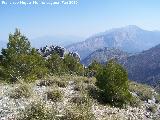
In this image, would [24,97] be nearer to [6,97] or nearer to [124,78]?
[6,97]

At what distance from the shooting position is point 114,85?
1916cm

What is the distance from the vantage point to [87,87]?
21.7 metres

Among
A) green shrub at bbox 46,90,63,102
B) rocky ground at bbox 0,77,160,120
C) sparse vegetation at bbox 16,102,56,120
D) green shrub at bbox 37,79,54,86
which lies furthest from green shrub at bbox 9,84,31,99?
green shrub at bbox 37,79,54,86

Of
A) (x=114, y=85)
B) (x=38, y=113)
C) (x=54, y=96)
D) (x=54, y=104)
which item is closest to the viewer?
(x=38, y=113)

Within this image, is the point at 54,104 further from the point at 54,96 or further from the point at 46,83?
the point at 46,83

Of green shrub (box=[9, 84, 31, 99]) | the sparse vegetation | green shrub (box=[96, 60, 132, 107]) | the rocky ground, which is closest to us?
the sparse vegetation

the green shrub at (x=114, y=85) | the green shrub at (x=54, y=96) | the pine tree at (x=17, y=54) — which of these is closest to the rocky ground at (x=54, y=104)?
the green shrub at (x=54, y=96)

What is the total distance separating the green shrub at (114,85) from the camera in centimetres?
1914

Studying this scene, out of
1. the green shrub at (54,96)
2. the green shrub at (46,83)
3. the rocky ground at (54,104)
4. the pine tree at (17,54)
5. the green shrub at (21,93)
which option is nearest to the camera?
the rocky ground at (54,104)

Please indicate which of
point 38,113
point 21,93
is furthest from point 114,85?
point 38,113

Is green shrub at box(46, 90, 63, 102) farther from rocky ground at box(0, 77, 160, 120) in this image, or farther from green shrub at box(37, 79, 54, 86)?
green shrub at box(37, 79, 54, 86)

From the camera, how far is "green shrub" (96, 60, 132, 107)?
19.1 metres

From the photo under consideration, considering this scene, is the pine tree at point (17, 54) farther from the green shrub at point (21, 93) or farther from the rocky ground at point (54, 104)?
the green shrub at point (21, 93)

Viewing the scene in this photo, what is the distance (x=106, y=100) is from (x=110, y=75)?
61.1 inches
